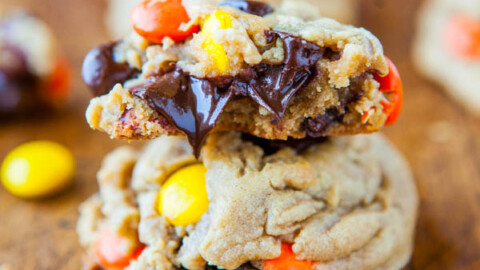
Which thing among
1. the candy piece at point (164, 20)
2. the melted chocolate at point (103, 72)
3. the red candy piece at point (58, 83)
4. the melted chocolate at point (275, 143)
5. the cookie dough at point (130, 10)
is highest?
the candy piece at point (164, 20)

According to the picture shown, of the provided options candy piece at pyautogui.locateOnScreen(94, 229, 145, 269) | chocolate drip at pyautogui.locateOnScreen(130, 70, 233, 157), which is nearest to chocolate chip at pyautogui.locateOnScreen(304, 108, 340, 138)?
chocolate drip at pyautogui.locateOnScreen(130, 70, 233, 157)

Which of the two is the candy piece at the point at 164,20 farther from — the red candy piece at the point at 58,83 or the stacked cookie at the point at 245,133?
the red candy piece at the point at 58,83

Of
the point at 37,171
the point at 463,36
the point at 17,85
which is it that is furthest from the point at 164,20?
the point at 463,36

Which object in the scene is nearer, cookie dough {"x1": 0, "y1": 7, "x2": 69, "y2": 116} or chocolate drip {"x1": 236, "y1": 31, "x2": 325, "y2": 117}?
chocolate drip {"x1": 236, "y1": 31, "x2": 325, "y2": 117}

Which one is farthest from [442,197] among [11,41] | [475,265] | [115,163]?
[11,41]

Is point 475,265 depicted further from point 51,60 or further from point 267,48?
point 51,60

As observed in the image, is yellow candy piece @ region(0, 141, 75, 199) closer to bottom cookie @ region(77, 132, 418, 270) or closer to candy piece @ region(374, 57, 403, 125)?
bottom cookie @ region(77, 132, 418, 270)

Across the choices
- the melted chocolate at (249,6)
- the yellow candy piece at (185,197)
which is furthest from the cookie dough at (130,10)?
the yellow candy piece at (185,197)
